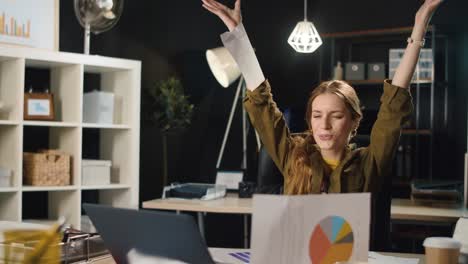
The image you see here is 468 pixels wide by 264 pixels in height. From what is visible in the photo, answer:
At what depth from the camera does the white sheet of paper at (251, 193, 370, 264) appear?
3.50ft

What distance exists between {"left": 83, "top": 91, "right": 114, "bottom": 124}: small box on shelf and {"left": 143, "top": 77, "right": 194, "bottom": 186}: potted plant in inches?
35.3

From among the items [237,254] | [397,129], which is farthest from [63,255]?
[397,129]

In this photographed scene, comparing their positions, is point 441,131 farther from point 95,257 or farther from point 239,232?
point 95,257

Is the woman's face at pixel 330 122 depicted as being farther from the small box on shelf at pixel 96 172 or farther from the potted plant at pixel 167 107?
the potted plant at pixel 167 107

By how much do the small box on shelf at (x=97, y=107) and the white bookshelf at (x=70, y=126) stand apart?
0.22 ft

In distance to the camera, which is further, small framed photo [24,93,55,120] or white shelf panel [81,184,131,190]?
white shelf panel [81,184,131,190]

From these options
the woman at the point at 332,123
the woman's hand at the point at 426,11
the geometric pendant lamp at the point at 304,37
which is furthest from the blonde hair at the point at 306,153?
the geometric pendant lamp at the point at 304,37

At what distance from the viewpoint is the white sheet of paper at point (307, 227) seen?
1.07m

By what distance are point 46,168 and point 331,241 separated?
2963mm

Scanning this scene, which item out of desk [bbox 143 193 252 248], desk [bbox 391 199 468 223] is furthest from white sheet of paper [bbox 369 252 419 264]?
desk [bbox 143 193 252 248]

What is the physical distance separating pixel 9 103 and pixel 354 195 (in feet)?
9.88

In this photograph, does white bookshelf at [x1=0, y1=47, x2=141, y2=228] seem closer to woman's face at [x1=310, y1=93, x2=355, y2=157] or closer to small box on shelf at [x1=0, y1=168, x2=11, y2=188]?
small box on shelf at [x1=0, y1=168, x2=11, y2=188]

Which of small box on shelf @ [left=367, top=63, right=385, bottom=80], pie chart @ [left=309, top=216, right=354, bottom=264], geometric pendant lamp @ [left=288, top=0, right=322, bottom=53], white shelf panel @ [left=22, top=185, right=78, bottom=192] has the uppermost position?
geometric pendant lamp @ [left=288, top=0, right=322, bottom=53]

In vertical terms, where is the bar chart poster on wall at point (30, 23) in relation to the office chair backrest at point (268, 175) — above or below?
above
